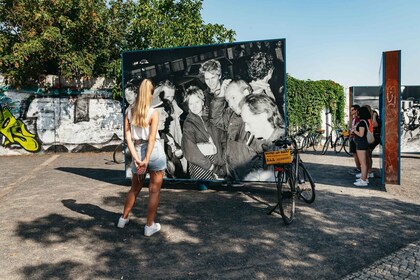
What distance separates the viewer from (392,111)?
6.86m

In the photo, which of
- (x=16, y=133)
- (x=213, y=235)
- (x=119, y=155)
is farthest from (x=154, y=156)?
(x=16, y=133)

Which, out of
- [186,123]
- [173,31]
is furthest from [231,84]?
[173,31]

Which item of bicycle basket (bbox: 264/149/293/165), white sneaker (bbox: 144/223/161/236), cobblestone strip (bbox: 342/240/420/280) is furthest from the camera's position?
bicycle basket (bbox: 264/149/293/165)

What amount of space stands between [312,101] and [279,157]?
13.0 m

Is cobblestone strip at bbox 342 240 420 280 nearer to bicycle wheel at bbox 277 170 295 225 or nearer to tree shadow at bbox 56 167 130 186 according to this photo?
bicycle wheel at bbox 277 170 295 225

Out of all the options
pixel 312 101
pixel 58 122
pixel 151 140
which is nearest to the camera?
pixel 151 140

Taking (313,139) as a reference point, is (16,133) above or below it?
above

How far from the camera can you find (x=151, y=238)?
438 centimetres

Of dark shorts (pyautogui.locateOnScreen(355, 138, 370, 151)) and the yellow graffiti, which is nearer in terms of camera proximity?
dark shorts (pyautogui.locateOnScreen(355, 138, 370, 151))

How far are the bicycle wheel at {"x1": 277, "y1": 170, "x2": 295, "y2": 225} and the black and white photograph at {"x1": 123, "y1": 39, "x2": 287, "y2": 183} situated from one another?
112cm

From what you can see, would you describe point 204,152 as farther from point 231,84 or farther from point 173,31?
point 173,31

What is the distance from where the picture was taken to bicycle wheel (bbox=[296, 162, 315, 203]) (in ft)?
19.1

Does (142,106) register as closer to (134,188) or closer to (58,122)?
(134,188)

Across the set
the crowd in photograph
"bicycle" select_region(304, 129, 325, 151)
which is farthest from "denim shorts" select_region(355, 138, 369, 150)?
"bicycle" select_region(304, 129, 325, 151)
